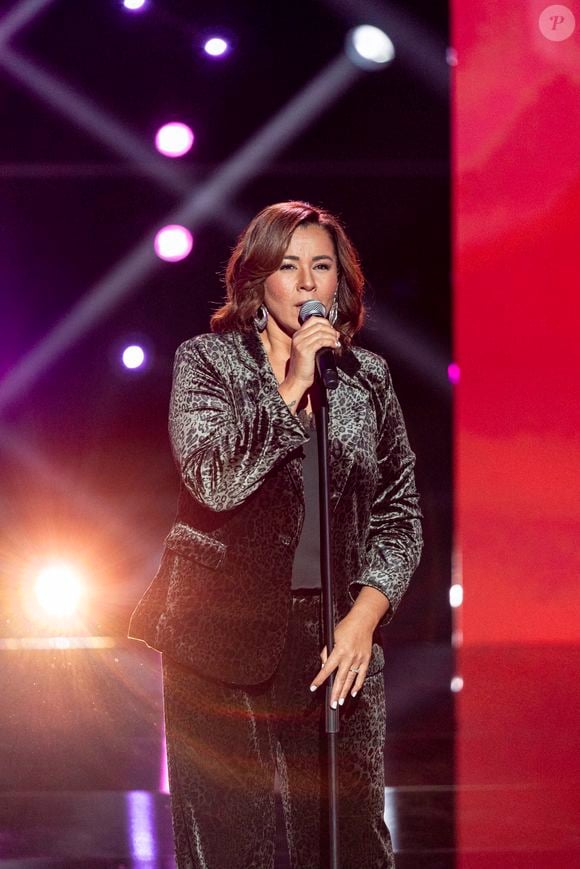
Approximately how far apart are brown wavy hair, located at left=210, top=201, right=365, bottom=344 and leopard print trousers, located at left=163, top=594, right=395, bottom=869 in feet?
1.42

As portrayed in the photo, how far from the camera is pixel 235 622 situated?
1.36 meters

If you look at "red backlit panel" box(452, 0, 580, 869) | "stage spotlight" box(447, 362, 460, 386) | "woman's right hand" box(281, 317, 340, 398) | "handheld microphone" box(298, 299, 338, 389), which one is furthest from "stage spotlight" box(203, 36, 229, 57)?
"woman's right hand" box(281, 317, 340, 398)

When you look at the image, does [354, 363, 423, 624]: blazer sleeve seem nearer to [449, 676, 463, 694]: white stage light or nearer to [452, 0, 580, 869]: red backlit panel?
[449, 676, 463, 694]: white stage light

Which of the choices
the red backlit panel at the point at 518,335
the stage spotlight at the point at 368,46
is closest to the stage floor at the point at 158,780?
the red backlit panel at the point at 518,335

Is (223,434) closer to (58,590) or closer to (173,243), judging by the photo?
(173,243)

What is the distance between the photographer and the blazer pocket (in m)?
1.37

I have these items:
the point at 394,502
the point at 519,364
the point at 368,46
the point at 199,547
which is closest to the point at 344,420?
the point at 394,502

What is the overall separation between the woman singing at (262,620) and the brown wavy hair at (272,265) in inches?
2.8

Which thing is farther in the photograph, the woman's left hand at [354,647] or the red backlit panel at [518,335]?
the red backlit panel at [518,335]

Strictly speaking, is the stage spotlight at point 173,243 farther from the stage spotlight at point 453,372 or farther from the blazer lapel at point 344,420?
the blazer lapel at point 344,420

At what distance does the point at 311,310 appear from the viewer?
4.54 ft

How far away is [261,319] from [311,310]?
6.8 inches

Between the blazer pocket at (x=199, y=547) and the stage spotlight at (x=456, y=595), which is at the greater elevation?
the blazer pocket at (x=199, y=547)

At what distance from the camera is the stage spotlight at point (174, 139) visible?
456 cm
